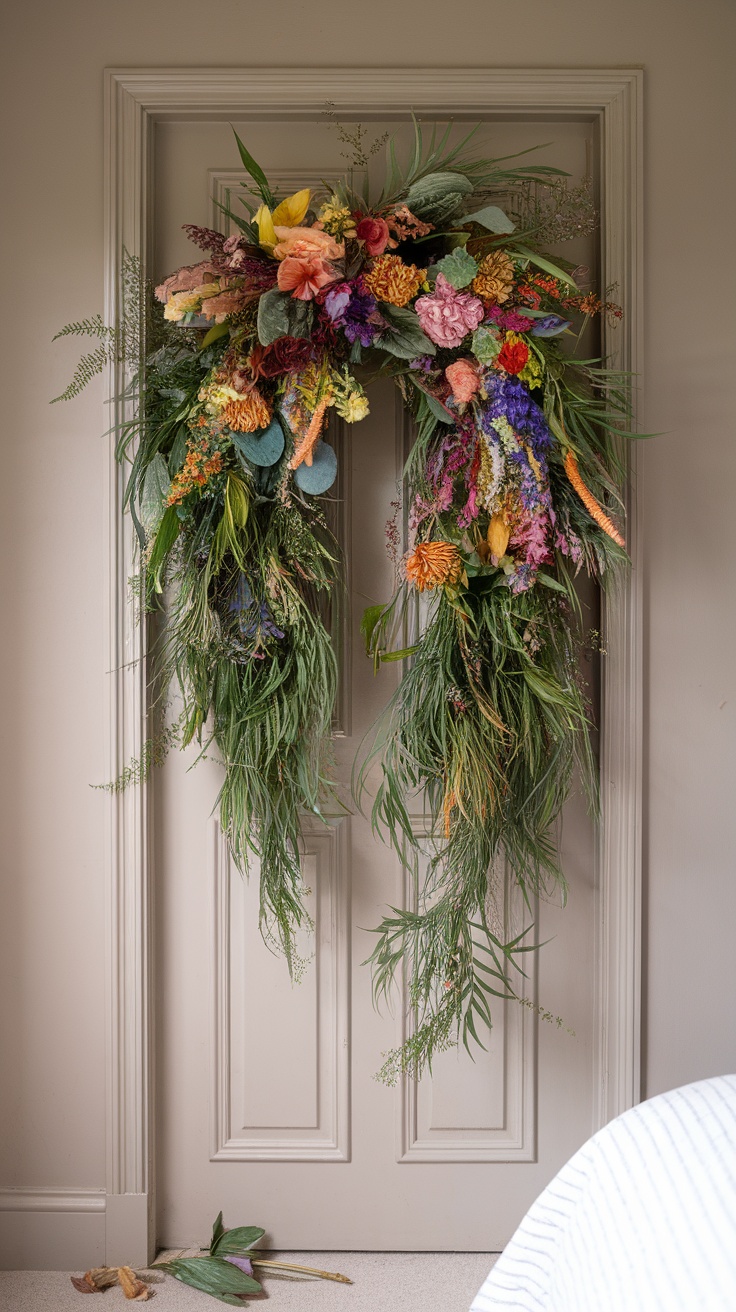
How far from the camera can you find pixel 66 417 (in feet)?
5.33

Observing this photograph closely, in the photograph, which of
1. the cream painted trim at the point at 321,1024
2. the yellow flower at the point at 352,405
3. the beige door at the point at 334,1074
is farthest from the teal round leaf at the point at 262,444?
the cream painted trim at the point at 321,1024

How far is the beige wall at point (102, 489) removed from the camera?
5.14 ft

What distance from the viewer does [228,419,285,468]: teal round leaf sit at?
1.39 m

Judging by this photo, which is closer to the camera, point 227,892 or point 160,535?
point 160,535

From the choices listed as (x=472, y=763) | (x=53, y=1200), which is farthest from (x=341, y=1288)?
(x=472, y=763)

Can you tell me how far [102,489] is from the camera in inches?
64.1

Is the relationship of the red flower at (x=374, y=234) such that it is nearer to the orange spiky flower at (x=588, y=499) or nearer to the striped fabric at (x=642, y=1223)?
the orange spiky flower at (x=588, y=499)

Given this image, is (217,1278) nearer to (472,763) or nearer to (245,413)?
(472,763)

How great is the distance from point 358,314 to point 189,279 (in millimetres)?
297

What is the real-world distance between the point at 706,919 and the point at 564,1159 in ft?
1.92

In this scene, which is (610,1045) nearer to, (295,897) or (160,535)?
(295,897)

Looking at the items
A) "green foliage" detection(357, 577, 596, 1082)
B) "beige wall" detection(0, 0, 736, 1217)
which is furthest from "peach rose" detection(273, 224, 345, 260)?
"green foliage" detection(357, 577, 596, 1082)

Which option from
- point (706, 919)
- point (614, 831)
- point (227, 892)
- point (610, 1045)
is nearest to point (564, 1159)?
point (610, 1045)

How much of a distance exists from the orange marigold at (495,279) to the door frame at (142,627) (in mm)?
298
